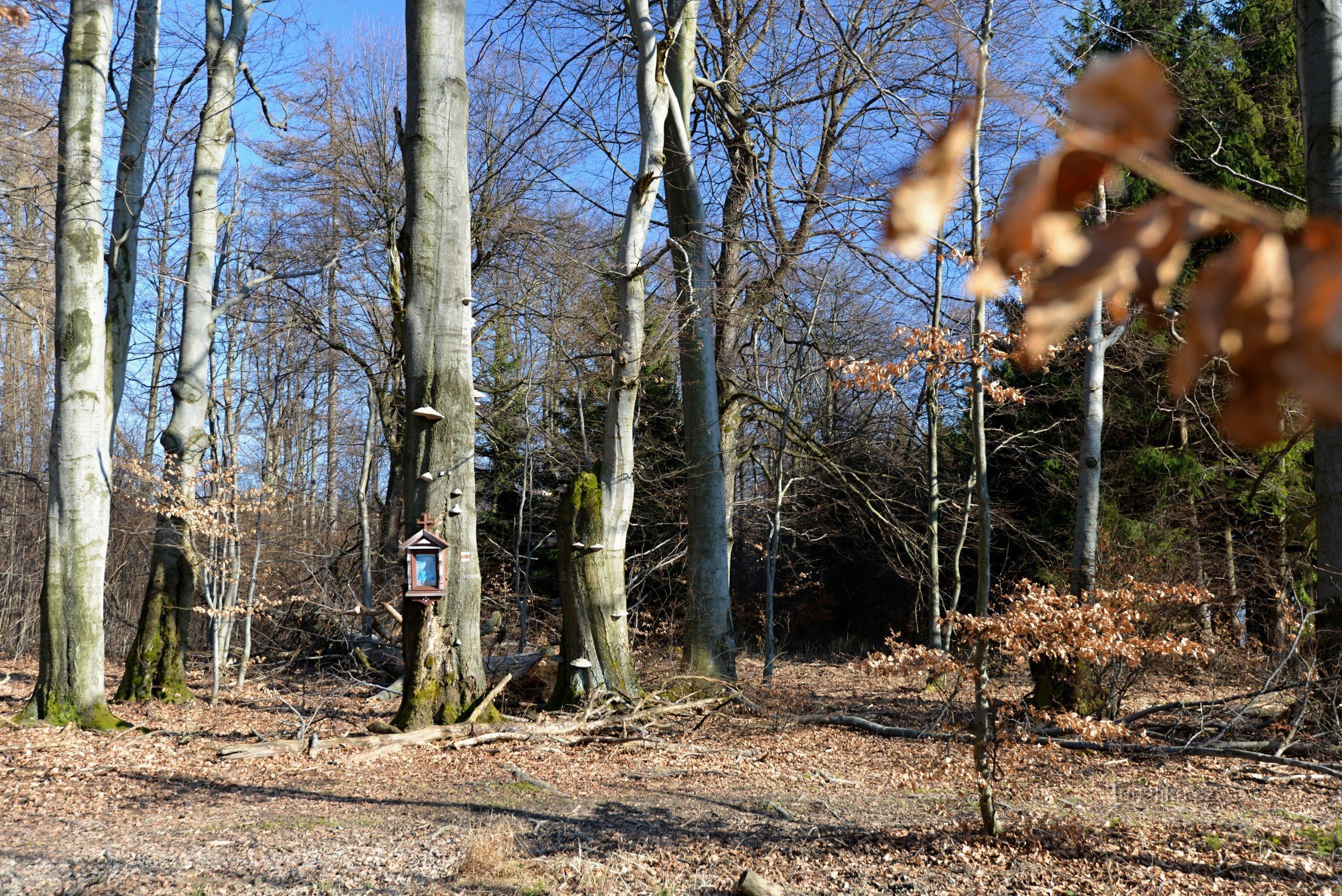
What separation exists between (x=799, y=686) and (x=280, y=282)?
12029mm

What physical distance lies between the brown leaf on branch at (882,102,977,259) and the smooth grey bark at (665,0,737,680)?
9.24m

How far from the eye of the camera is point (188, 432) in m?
10.9

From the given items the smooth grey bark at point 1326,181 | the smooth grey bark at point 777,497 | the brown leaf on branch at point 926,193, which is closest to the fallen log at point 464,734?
the smooth grey bark at point 777,497

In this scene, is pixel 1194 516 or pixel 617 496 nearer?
pixel 617 496

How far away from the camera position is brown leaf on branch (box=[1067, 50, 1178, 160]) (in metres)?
0.86

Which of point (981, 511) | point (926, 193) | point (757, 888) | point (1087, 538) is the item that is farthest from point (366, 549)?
point (926, 193)

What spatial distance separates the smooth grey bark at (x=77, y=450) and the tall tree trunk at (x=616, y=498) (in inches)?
168

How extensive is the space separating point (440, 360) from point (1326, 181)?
7.51 m

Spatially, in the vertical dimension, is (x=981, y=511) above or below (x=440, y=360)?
below

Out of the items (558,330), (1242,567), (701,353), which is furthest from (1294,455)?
(558,330)

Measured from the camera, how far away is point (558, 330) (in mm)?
16219

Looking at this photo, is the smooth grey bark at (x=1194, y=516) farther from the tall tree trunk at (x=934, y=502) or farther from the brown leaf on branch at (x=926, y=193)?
the brown leaf on branch at (x=926, y=193)

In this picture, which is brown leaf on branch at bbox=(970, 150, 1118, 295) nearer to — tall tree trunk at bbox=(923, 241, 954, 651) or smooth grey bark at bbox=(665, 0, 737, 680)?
smooth grey bark at bbox=(665, 0, 737, 680)

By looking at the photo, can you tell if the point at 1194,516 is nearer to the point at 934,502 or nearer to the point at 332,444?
the point at 934,502
